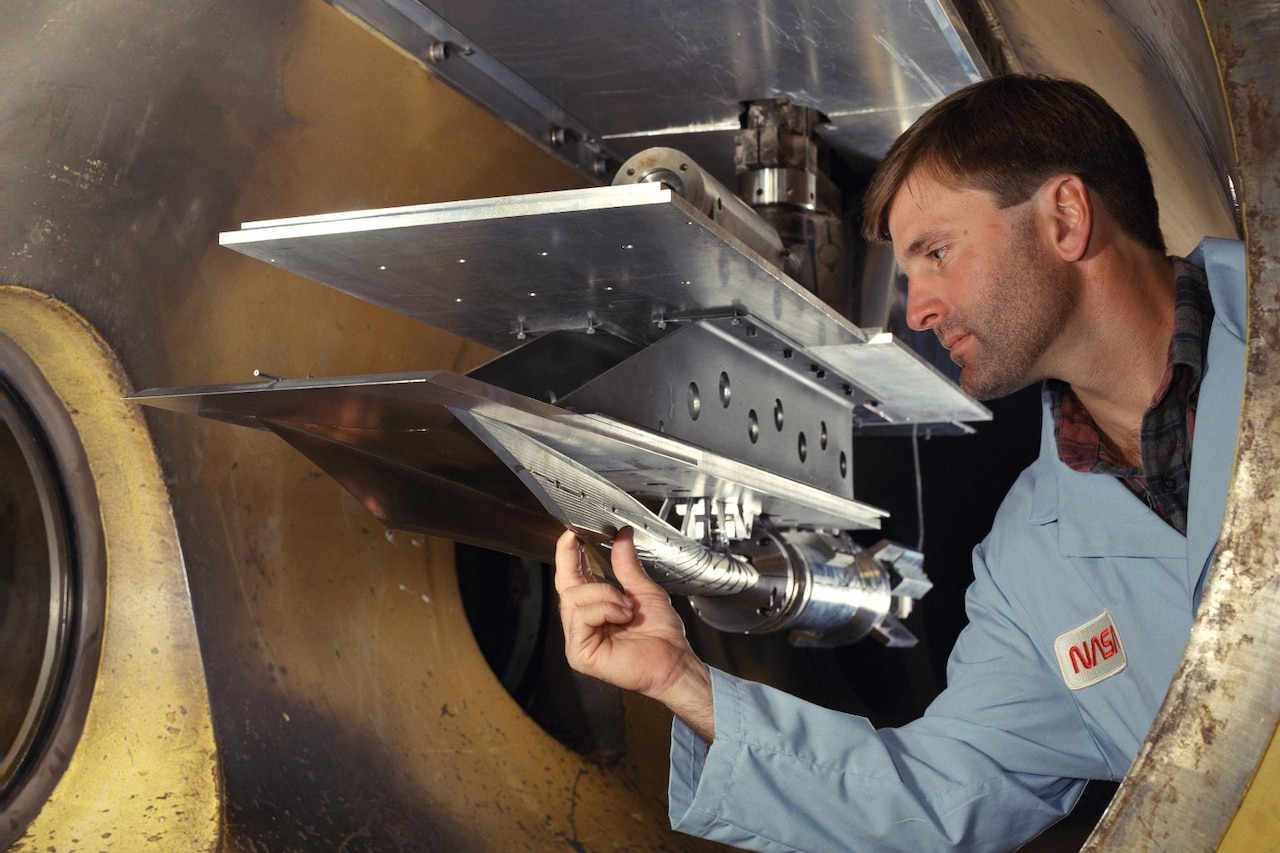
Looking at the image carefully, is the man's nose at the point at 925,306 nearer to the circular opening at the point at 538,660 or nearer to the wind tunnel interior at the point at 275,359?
the wind tunnel interior at the point at 275,359

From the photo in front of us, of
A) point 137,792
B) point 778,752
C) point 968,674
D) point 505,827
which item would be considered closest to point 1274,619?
point 778,752

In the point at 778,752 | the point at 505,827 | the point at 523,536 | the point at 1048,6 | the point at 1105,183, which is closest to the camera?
the point at 778,752

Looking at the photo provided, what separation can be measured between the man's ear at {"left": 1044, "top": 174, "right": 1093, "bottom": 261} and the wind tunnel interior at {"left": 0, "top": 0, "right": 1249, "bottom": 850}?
0.19 m

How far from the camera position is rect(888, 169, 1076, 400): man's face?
1.05 metres

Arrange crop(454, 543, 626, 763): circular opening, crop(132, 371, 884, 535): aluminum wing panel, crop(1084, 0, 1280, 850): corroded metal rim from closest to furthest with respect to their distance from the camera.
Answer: crop(1084, 0, 1280, 850): corroded metal rim, crop(132, 371, 884, 535): aluminum wing panel, crop(454, 543, 626, 763): circular opening

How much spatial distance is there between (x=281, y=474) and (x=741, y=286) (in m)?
0.68

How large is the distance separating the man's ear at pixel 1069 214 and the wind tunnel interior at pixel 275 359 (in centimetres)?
19

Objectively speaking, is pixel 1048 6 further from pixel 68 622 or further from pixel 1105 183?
pixel 68 622

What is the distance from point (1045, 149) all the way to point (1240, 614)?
758 mm

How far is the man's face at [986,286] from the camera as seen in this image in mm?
1054

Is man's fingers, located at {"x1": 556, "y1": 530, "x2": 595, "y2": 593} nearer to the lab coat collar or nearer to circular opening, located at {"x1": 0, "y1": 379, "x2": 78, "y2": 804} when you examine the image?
the lab coat collar

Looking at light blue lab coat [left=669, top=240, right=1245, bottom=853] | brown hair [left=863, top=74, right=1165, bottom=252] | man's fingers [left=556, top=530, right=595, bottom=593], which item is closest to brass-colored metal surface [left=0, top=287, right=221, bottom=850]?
man's fingers [left=556, top=530, right=595, bottom=593]

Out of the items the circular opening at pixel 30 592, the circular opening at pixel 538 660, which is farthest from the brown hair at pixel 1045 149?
the circular opening at pixel 538 660

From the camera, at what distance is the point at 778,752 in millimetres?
947
